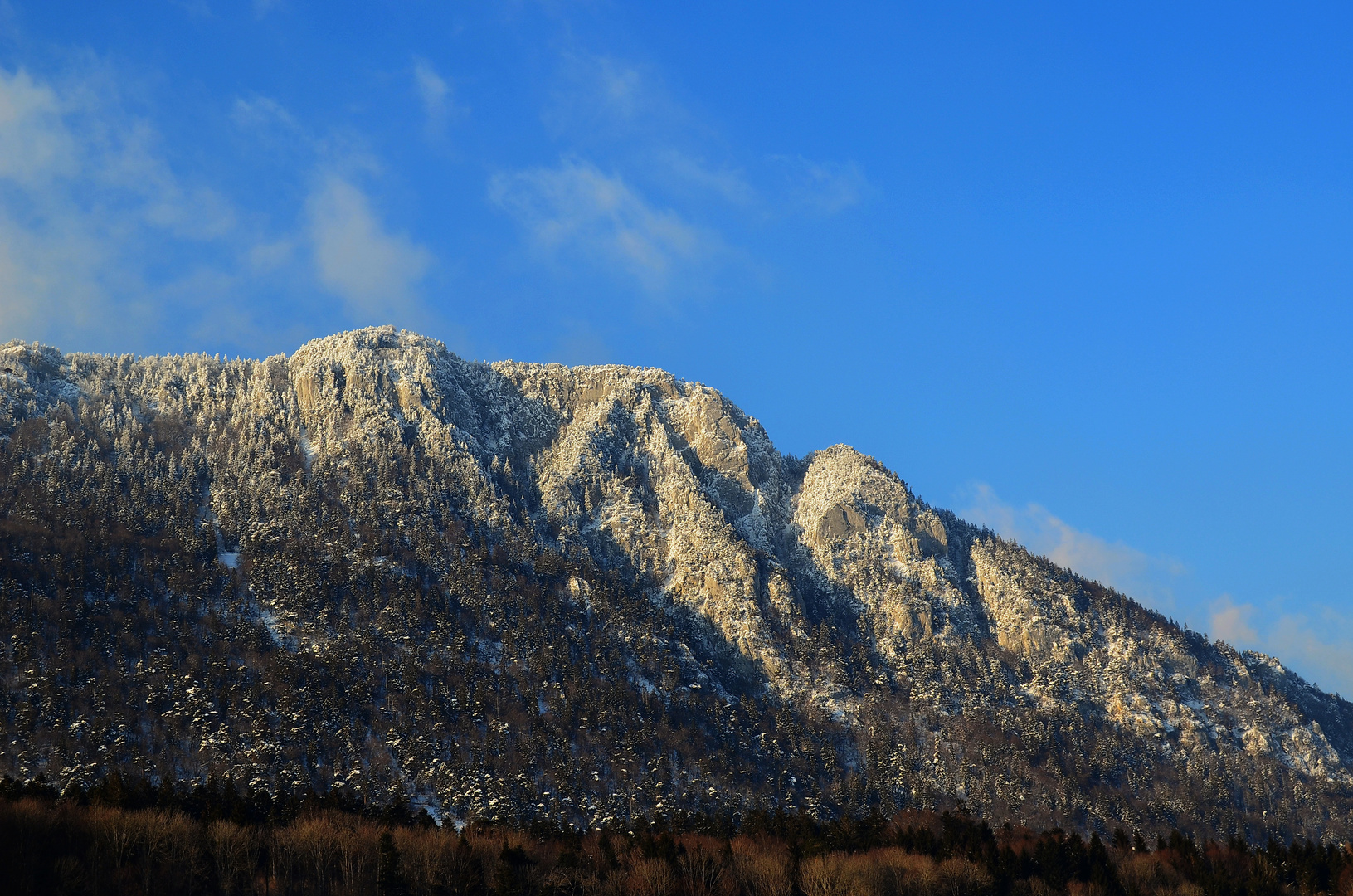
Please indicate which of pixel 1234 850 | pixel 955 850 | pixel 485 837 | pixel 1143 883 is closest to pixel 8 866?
pixel 485 837

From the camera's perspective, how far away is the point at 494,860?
439 feet

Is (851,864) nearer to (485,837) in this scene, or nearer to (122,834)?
(485,837)

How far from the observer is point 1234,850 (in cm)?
16438

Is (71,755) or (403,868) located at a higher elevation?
(71,755)

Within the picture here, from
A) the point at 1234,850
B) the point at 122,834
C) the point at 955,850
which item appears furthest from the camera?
the point at 1234,850

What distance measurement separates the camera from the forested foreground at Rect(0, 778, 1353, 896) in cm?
11650

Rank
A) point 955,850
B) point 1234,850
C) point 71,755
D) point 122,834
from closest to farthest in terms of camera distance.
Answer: point 122,834
point 955,850
point 1234,850
point 71,755

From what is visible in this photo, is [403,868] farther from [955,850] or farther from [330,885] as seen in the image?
[955,850]

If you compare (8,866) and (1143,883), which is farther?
(1143,883)

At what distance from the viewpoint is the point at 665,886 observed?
12306cm

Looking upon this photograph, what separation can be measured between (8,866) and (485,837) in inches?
2254

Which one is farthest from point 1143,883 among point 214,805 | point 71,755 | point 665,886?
point 71,755

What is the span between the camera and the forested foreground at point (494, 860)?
116 m

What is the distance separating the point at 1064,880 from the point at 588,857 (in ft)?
188
